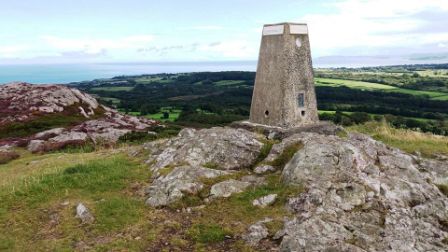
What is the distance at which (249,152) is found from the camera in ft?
52.4

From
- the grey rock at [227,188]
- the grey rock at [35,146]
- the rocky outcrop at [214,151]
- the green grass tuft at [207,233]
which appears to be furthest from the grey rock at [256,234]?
the grey rock at [35,146]

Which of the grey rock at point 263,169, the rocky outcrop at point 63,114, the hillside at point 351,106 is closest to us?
the grey rock at point 263,169

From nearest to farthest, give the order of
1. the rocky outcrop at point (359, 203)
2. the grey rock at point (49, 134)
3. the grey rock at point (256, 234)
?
the rocky outcrop at point (359, 203), the grey rock at point (256, 234), the grey rock at point (49, 134)

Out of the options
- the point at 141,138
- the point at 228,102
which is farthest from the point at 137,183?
the point at 228,102

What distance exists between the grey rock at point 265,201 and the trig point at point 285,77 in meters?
7.75

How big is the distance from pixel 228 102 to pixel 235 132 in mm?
128354

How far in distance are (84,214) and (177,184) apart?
9.82 ft

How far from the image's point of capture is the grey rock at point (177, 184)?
42.9 feet

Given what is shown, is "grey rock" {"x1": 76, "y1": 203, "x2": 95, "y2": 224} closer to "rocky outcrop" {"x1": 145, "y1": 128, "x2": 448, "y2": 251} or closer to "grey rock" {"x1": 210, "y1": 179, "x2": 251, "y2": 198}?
"rocky outcrop" {"x1": 145, "y1": 128, "x2": 448, "y2": 251}

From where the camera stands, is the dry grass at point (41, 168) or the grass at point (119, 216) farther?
the dry grass at point (41, 168)

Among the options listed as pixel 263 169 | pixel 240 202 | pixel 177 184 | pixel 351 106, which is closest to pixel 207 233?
pixel 240 202

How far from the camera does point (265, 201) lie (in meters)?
12.3

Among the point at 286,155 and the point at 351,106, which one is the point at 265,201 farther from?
the point at 351,106

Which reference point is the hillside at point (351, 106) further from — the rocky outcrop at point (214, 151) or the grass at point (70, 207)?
the grass at point (70, 207)
